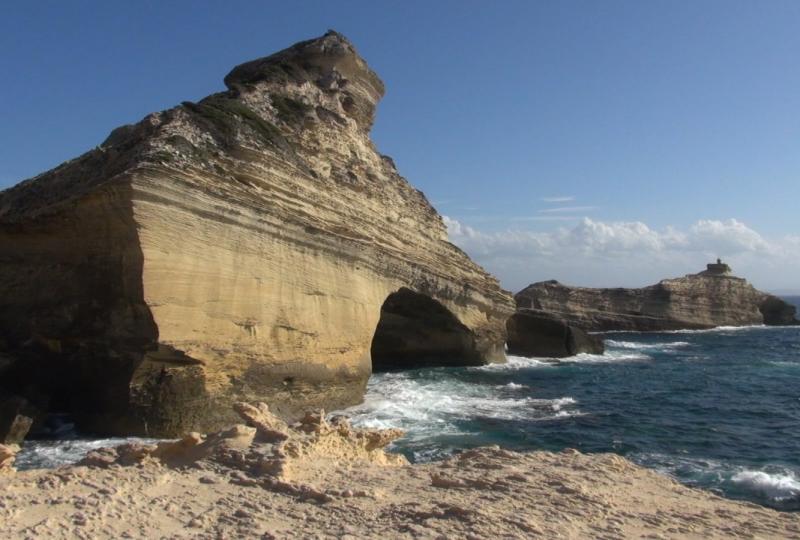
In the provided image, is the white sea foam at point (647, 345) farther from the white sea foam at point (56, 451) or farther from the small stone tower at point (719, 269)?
the white sea foam at point (56, 451)

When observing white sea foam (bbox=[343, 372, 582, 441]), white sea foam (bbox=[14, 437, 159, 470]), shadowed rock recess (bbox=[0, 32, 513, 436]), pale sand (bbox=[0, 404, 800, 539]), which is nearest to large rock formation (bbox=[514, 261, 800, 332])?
white sea foam (bbox=[343, 372, 582, 441])

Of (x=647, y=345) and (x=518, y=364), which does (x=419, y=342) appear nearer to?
(x=518, y=364)

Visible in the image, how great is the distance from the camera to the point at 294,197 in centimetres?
1489

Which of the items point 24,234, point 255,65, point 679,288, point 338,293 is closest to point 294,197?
point 338,293

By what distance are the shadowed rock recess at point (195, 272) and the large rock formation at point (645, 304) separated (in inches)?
1346

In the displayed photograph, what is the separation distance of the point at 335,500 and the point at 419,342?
19147 millimetres

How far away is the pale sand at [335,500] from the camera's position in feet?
15.8

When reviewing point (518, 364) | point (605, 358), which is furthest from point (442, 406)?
point (605, 358)

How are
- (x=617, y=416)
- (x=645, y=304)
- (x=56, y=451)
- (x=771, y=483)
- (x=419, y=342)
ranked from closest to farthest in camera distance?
(x=771, y=483) < (x=56, y=451) < (x=617, y=416) < (x=419, y=342) < (x=645, y=304)

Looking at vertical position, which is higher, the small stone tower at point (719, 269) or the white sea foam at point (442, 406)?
the small stone tower at point (719, 269)

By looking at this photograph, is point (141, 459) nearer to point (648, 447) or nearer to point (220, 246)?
point (220, 246)

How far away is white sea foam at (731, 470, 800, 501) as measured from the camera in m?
9.09

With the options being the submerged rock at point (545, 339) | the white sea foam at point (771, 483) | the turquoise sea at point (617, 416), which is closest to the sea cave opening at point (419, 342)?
the turquoise sea at point (617, 416)

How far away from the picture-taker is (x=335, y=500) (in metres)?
5.42
